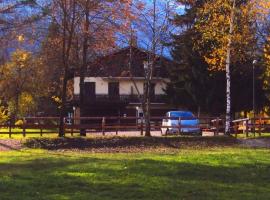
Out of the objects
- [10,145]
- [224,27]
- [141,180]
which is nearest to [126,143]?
[10,145]

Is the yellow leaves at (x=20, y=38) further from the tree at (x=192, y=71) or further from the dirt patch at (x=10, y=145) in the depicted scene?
the tree at (x=192, y=71)

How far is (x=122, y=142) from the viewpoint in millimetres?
26750

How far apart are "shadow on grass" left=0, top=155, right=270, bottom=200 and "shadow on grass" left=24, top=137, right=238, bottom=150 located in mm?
10665

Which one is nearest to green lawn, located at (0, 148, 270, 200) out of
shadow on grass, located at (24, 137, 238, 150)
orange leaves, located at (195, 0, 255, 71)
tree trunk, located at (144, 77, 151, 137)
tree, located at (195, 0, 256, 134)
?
shadow on grass, located at (24, 137, 238, 150)

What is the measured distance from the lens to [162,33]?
33.9 metres

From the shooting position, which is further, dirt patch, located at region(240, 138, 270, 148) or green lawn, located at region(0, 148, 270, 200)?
dirt patch, located at region(240, 138, 270, 148)

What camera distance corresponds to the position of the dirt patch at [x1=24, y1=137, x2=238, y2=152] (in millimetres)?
25297

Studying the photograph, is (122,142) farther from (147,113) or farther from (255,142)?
(147,113)

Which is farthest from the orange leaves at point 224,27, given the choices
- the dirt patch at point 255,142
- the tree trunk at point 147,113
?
the dirt patch at point 255,142

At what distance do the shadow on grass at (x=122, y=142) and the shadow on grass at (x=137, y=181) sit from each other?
Result: 35.0 feet

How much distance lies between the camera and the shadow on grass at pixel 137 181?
9938 mm

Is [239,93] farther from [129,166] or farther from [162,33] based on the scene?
[129,166]

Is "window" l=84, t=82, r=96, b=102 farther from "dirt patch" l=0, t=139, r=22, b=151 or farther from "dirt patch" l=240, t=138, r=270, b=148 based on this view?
"dirt patch" l=0, t=139, r=22, b=151

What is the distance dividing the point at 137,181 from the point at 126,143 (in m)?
15.3
